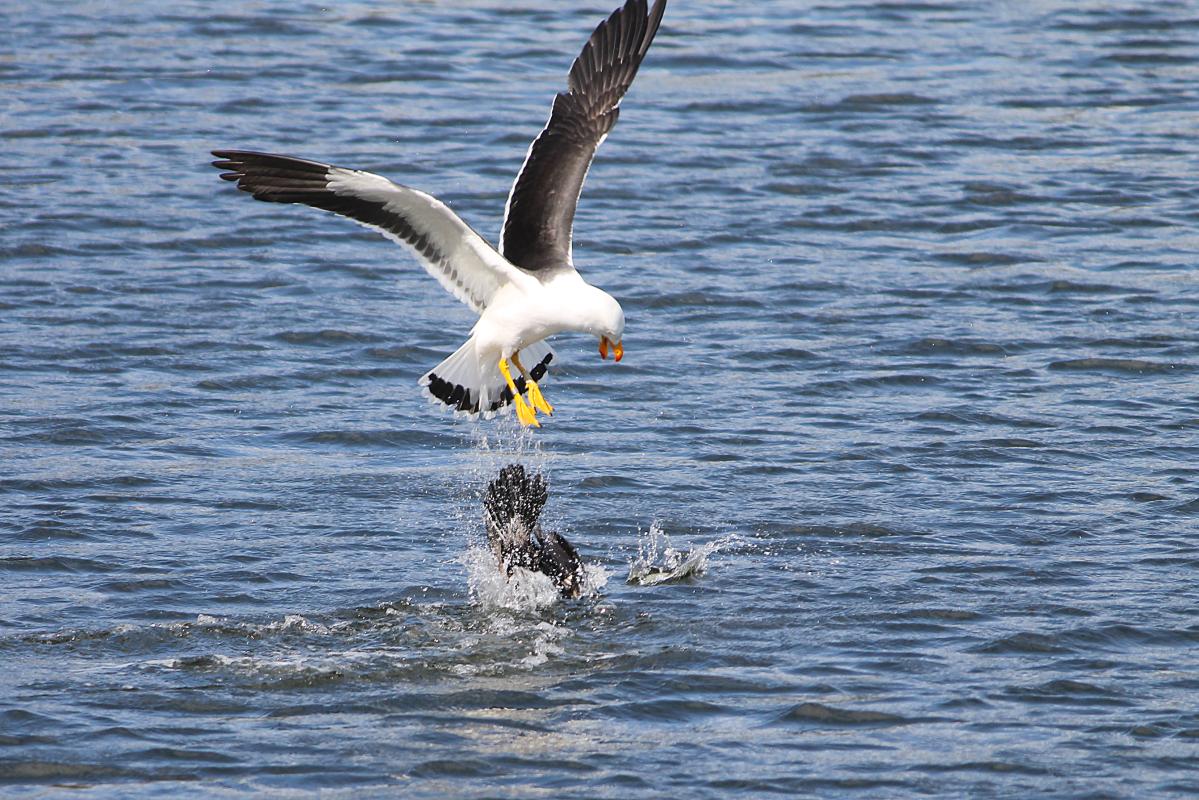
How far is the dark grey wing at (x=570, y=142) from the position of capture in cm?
888

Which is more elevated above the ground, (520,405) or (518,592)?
(520,405)

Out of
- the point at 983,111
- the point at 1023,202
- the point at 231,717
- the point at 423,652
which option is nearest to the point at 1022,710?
the point at 423,652

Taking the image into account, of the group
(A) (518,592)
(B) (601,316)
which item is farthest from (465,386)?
(A) (518,592)

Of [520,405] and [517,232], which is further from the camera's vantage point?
[517,232]

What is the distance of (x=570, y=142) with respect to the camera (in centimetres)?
935

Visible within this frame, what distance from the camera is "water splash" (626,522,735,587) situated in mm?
8531

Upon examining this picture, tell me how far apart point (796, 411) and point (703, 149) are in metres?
5.67

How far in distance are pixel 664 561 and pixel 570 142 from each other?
2.09 m

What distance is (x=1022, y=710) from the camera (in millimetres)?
7180

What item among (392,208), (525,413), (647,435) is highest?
(392,208)

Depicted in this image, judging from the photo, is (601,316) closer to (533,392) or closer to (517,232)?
(533,392)

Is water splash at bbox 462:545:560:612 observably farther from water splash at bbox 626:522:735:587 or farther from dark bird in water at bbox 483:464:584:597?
water splash at bbox 626:522:735:587

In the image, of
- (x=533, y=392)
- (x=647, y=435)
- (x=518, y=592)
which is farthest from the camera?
(x=647, y=435)

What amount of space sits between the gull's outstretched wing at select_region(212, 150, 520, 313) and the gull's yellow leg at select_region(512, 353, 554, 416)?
1.15ft
